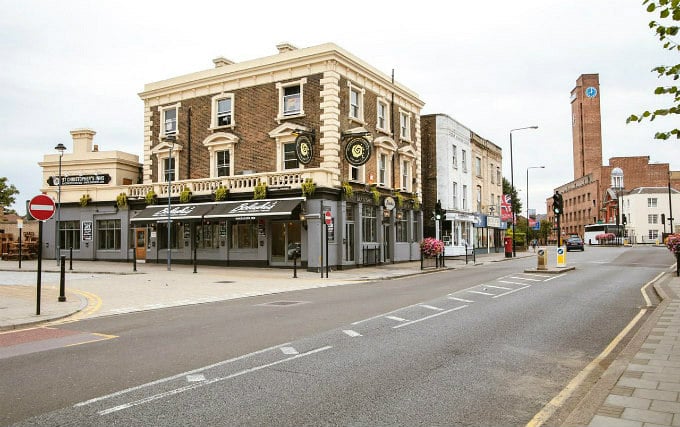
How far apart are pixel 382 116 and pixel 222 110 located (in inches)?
395

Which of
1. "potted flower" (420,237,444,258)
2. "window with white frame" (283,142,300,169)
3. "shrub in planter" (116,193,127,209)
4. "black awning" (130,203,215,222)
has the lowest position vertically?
"potted flower" (420,237,444,258)

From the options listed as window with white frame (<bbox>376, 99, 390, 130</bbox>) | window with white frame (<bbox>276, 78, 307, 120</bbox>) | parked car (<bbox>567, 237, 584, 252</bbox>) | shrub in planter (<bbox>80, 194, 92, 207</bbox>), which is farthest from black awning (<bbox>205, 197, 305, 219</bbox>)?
parked car (<bbox>567, 237, 584, 252</bbox>)

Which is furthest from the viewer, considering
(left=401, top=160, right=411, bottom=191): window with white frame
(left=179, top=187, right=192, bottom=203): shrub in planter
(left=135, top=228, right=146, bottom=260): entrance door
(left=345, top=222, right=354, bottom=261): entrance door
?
(left=401, top=160, right=411, bottom=191): window with white frame

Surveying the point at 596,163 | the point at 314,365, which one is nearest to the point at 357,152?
the point at 314,365

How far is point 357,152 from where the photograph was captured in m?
28.2

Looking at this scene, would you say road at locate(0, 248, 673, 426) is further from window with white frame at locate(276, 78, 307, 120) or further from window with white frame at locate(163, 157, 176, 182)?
window with white frame at locate(163, 157, 176, 182)

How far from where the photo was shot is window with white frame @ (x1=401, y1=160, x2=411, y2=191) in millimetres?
35281

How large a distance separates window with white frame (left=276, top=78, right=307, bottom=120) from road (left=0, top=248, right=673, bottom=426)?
59.0 ft

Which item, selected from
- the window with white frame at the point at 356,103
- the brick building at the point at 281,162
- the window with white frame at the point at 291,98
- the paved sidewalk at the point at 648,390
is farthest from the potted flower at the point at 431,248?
the paved sidewalk at the point at 648,390

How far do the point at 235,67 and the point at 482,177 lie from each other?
90.3 feet

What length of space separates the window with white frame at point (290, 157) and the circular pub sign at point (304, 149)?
4.13ft

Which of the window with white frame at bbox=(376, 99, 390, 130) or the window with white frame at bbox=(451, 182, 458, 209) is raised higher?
the window with white frame at bbox=(376, 99, 390, 130)

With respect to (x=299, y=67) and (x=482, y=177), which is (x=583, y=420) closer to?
(x=299, y=67)

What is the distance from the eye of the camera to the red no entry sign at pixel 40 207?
12.1 metres
